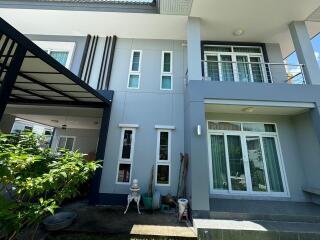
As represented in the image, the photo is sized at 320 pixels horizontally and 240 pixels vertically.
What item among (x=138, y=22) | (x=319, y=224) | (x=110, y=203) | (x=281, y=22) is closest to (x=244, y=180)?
(x=319, y=224)

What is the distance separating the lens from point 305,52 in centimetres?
557

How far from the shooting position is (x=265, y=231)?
11.2ft

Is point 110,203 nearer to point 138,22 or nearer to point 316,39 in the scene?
point 138,22

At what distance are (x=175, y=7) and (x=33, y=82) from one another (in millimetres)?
5040

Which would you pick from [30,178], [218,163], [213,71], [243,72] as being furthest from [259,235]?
[243,72]

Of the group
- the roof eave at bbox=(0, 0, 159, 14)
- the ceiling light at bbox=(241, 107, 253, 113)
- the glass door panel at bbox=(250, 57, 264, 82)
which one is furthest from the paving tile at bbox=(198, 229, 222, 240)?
the roof eave at bbox=(0, 0, 159, 14)

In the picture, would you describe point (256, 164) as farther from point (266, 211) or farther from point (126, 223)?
point (126, 223)

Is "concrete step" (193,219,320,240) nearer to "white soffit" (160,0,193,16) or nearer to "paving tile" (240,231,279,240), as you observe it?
"paving tile" (240,231,279,240)

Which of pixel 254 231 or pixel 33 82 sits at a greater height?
pixel 33 82

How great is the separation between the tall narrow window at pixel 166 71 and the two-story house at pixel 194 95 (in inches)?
1.6

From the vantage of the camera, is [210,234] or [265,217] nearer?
[210,234]

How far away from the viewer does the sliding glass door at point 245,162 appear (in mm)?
5633

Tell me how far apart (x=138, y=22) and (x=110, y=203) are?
6786 millimetres

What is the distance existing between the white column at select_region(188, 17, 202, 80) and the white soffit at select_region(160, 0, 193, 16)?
0.35m
